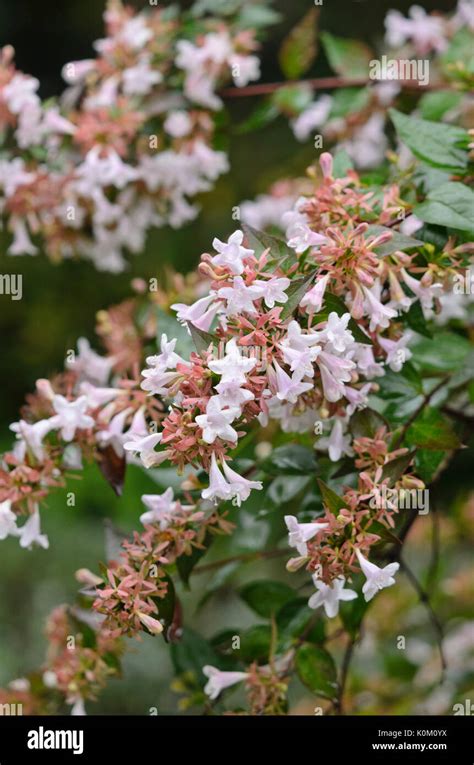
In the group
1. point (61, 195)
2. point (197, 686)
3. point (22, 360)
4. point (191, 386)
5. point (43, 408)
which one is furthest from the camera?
point (22, 360)

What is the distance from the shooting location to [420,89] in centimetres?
153

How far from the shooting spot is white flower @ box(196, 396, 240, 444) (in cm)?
75

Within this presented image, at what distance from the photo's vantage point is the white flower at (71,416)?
1.02 metres

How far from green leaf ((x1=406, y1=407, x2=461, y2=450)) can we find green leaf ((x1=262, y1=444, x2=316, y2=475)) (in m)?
0.13

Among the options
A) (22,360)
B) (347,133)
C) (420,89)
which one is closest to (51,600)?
(22,360)

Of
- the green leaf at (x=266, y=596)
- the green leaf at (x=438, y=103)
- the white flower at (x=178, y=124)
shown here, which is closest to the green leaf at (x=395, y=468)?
the green leaf at (x=266, y=596)

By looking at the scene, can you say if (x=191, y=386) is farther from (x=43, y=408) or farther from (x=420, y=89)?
(x=420, y=89)

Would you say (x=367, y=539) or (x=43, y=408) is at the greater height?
(x=43, y=408)

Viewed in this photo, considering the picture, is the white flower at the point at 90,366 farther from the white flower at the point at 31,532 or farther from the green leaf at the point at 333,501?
the green leaf at the point at 333,501

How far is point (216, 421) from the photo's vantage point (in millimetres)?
759

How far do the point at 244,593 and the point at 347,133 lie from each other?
900mm

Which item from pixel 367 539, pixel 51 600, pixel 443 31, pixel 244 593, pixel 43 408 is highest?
pixel 443 31

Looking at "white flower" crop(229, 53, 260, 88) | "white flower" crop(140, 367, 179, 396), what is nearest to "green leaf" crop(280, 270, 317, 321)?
"white flower" crop(140, 367, 179, 396)

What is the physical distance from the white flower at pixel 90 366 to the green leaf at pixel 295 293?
18.8 inches
